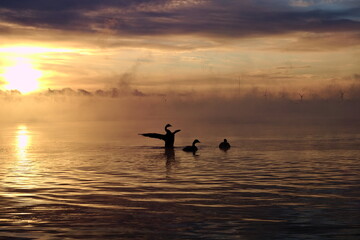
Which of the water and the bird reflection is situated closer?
the water

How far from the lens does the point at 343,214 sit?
61.6 feet

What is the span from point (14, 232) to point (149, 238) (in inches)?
172

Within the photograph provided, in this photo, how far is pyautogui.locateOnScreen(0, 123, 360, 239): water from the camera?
54.3 feet

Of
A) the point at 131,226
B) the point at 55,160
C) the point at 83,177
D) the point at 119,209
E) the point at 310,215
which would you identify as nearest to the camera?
the point at 131,226

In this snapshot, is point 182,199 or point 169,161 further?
point 169,161

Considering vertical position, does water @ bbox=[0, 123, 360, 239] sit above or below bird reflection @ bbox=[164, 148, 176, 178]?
below

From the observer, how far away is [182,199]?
22281 mm

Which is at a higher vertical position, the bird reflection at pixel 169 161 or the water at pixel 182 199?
the bird reflection at pixel 169 161

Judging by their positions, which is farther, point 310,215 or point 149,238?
point 310,215

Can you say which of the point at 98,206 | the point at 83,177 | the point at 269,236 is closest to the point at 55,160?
the point at 83,177

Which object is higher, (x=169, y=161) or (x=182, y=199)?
(x=169, y=161)

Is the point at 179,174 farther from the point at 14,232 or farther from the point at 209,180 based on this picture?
the point at 14,232

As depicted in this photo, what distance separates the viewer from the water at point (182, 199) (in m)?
16.5

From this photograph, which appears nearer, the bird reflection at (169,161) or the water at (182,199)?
the water at (182,199)
